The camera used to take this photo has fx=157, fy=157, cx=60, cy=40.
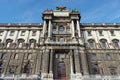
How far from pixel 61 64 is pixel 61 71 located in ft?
6.89

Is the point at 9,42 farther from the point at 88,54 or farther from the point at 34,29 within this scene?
the point at 88,54

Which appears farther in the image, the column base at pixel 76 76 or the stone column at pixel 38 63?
the stone column at pixel 38 63

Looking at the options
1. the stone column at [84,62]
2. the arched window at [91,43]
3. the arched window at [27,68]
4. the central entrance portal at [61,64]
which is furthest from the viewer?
the arched window at [91,43]

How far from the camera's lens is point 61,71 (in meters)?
39.8

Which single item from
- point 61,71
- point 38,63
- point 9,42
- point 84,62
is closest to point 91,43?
point 84,62

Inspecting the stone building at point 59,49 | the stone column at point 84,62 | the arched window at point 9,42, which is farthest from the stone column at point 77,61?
the arched window at point 9,42

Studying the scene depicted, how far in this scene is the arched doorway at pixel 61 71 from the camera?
38812 mm

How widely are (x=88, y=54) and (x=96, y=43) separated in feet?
16.7

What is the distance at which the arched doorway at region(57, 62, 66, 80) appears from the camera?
38.8 meters

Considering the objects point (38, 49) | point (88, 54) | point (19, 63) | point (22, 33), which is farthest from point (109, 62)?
point (22, 33)

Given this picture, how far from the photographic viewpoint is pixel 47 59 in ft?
130

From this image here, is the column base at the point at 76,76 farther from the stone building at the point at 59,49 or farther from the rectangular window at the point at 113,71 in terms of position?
the rectangular window at the point at 113,71

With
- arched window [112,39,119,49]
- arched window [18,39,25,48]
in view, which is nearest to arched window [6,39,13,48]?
arched window [18,39,25,48]

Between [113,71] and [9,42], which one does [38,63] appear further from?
[113,71]
